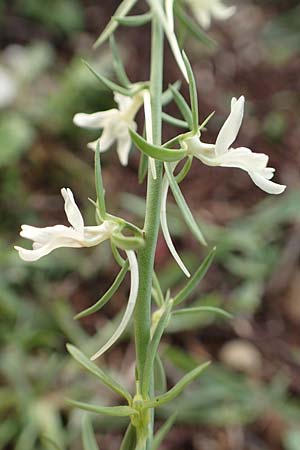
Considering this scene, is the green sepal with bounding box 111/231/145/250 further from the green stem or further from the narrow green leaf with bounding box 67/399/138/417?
the narrow green leaf with bounding box 67/399/138/417

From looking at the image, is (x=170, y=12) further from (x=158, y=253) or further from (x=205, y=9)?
(x=158, y=253)

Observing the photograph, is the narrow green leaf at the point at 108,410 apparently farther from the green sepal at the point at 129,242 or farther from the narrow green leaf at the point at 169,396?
the green sepal at the point at 129,242

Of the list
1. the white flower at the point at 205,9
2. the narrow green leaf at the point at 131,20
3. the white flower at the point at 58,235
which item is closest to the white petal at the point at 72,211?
the white flower at the point at 58,235

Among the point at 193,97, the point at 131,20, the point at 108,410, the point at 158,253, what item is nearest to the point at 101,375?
the point at 108,410

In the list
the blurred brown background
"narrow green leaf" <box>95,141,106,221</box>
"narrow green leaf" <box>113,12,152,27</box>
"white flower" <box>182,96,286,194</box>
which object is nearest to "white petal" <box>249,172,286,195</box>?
"white flower" <box>182,96,286,194</box>

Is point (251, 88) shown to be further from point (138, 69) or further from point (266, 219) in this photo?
point (266, 219)

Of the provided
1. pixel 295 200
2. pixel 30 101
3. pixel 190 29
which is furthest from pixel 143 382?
pixel 30 101
